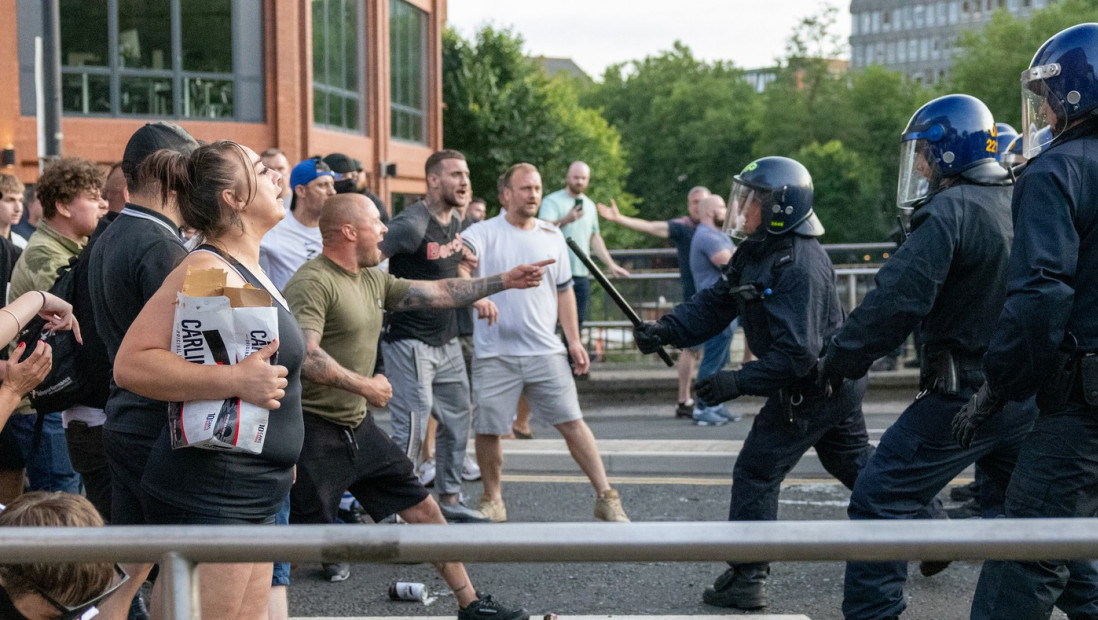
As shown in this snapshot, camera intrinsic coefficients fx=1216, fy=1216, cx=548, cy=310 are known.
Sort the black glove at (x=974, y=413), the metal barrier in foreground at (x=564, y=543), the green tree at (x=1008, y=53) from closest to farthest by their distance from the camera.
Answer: the metal barrier in foreground at (x=564, y=543), the black glove at (x=974, y=413), the green tree at (x=1008, y=53)

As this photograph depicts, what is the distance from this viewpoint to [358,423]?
4758 millimetres

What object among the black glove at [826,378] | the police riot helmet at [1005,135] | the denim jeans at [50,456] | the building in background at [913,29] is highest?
the building in background at [913,29]

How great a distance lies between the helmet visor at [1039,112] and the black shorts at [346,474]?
2.48 metres

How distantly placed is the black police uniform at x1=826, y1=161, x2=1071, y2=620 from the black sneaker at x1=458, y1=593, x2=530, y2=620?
1205mm

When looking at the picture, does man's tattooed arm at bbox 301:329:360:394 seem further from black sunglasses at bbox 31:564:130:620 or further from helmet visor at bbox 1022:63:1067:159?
helmet visor at bbox 1022:63:1067:159

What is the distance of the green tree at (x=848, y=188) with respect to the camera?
238ft

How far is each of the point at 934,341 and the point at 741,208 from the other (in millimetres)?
1213

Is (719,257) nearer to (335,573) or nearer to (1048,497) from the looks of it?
(335,573)

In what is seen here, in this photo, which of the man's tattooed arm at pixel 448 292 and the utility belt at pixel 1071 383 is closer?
the utility belt at pixel 1071 383

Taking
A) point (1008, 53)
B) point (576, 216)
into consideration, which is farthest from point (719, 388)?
point (1008, 53)

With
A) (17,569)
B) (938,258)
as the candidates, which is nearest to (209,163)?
(17,569)

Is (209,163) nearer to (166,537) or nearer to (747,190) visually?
(166,537)

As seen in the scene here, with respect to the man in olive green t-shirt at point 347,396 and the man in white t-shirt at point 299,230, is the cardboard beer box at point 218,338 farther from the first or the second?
the man in white t-shirt at point 299,230

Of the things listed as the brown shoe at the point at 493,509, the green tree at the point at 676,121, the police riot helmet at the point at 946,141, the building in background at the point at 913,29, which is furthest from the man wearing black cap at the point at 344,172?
the building in background at the point at 913,29
